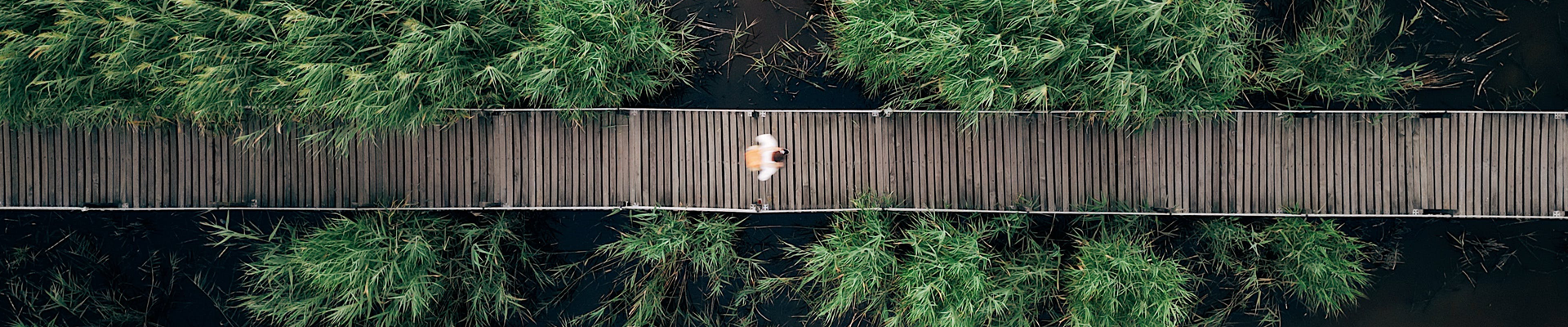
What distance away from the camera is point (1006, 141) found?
9.52 metres

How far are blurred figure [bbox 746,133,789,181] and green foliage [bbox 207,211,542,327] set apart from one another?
12.0 feet

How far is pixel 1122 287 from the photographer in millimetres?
9016

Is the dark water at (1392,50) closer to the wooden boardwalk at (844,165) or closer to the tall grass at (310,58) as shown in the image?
the wooden boardwalk at (844,165)

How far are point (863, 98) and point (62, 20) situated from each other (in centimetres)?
974

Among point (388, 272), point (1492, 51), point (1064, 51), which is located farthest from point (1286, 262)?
point (388, 272)

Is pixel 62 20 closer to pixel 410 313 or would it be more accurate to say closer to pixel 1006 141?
pixel 410 313

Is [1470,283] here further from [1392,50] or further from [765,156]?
[765,156]

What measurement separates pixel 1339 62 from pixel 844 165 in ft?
22.2

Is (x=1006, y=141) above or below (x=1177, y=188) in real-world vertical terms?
above

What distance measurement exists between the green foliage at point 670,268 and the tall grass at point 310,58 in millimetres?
1993

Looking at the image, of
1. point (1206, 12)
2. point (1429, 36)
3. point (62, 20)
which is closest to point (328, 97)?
point (62, 20)

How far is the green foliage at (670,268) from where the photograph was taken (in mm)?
9773

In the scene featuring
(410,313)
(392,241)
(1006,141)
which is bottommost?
(410,313)

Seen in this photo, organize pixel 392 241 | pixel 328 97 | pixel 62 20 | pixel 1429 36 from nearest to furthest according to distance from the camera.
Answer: pixel 62 20
pixel 328 97
pixel 392 241
pixel 1429 36
